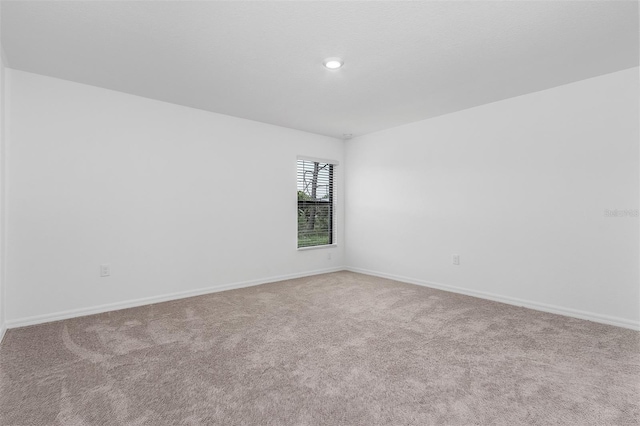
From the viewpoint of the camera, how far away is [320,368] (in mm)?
2199

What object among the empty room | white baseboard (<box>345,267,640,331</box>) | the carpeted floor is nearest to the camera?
the carpeted floor

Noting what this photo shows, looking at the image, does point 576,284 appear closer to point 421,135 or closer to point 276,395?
point 421,135

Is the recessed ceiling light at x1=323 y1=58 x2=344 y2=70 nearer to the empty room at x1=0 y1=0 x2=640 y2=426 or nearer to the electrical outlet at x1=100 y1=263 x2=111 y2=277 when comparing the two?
the empty room at x1=0 y1=0 x2=640 y2=426

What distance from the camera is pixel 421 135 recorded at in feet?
15.3

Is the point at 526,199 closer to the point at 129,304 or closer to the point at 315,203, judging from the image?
the point at 315,203

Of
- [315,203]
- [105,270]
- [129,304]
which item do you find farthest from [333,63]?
[129,304]

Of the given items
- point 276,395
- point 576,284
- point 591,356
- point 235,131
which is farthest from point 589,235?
point 235,131

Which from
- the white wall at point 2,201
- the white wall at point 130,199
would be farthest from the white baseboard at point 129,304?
the white wall at point 2,201

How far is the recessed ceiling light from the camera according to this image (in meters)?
2.77

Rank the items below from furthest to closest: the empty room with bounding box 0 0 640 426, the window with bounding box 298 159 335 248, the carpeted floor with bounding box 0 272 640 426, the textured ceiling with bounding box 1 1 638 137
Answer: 1. the window with bounding box 298 159 335 248
2. the textured ceiling with bounding box 1 1 638 137
3. the empty room with bounding box 0 0 640 426
4. the carpeted floor with bounding box 0 272 640 426

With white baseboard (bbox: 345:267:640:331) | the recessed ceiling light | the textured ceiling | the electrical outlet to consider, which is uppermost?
the textured ceiling

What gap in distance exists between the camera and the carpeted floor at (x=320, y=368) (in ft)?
5.63

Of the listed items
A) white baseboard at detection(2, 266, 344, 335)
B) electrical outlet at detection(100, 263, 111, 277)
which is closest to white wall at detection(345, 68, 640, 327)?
white baseboard at detection(2, 266, 344, 335)

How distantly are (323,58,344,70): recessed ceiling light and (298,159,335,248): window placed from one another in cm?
245
